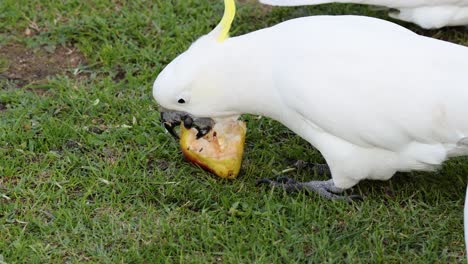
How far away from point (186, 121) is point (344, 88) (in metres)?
0.66

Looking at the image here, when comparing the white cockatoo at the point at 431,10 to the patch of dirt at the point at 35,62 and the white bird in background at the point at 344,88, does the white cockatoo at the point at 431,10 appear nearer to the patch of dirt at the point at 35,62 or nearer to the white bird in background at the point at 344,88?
the white bird in background at the point at 344,88

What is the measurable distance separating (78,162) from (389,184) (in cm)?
126

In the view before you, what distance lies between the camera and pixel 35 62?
4.31 metres

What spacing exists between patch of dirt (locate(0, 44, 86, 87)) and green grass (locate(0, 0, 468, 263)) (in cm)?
5

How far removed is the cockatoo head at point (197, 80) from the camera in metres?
3.21

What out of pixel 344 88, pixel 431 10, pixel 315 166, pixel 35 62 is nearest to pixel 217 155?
pixel 315 166

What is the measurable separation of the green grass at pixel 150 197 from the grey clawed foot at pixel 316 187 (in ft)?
0.11

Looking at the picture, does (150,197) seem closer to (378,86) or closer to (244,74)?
(244,74)

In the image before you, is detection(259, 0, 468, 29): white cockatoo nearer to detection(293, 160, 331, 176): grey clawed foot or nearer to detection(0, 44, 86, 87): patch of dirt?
detection(293, 160, 331, 176): grey clawed foot

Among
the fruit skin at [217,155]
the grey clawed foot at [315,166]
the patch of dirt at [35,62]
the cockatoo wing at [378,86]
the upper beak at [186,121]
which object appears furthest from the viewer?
the patch of dirt at [35,62]

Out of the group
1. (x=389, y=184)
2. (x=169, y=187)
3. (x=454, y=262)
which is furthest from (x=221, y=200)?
(x=454, y=262)

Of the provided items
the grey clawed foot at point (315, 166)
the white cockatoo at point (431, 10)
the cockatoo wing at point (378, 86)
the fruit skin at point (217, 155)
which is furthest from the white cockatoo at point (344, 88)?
the white cockatoo at point (431, 10)

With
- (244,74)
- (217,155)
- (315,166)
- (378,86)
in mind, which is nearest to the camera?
(378,86)

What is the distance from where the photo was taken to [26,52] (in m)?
4.38
